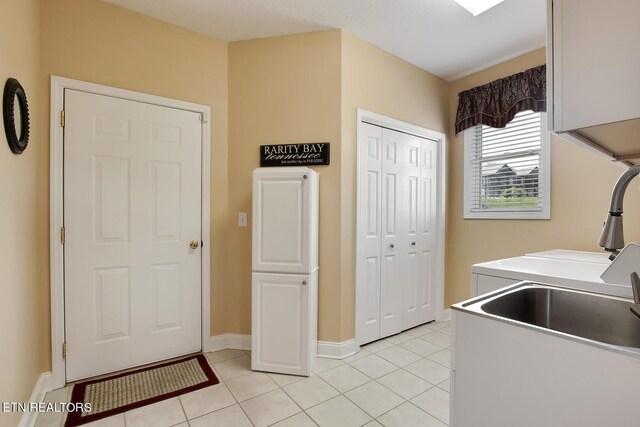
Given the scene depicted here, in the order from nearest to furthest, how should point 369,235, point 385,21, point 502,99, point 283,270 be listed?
point 283,270 < point 385,21 < point 369,235 < point 502,99

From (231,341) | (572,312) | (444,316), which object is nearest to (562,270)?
(572,312)

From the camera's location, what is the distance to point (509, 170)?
297 centimetres

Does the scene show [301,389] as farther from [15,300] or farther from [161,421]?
[15,300]

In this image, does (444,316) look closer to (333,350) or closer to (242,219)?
(333,350)

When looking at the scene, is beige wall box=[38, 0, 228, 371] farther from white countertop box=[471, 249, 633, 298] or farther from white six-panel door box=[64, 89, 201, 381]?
white countertop box=[471, 249, 633, 298]

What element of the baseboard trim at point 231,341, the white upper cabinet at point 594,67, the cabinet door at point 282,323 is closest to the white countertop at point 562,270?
the white upper cabinet at point 594,67

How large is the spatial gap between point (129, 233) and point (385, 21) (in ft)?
8.74

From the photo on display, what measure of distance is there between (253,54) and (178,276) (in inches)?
81.2

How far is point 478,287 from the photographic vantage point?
70.0 inches

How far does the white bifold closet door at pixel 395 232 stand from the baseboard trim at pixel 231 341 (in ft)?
3.41

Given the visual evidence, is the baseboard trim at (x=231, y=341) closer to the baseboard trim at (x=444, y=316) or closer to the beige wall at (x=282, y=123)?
the beige wall at (x=282, y=123)

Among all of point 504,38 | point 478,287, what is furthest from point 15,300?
point 504,38

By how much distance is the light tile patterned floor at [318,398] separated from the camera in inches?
69.1

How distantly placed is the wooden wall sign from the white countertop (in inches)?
56.9
